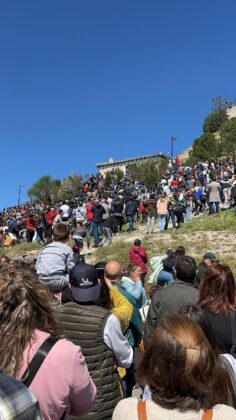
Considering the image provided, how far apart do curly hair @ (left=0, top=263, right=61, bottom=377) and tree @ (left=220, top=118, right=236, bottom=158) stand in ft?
181

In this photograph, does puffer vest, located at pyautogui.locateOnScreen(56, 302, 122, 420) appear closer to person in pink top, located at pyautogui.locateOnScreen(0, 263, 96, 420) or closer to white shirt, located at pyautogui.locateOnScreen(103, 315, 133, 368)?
white shirt, located at pyautogui.locateOnScreen(103, 315, 133, 368)

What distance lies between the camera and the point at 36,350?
200 centimetres

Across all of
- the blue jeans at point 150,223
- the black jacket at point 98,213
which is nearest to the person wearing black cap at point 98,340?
Result: the black jacket at point 98,213

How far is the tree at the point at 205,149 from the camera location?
59.1m

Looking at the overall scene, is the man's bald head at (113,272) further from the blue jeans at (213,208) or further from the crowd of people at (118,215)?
the blue jeans at (213,208)

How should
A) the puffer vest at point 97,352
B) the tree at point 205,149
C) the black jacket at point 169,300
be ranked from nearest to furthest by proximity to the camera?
1. the puffer vest at point 97,352
2. the black jacket at point 169,300
3. the tree at point 205,149

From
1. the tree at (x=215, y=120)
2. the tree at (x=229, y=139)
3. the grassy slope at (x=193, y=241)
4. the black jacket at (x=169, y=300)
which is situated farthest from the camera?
the tree at (x=215, y=120)

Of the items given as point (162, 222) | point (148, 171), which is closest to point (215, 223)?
point (162, 222)

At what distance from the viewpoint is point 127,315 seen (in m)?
3.72

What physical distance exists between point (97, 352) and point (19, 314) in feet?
3.60

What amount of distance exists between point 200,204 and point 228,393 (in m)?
19.6

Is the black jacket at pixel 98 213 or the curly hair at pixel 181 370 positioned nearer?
the curly hair at pixel 181 370

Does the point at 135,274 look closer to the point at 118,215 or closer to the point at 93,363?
the point at 93,363

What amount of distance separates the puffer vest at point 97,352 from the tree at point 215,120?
298 feet
